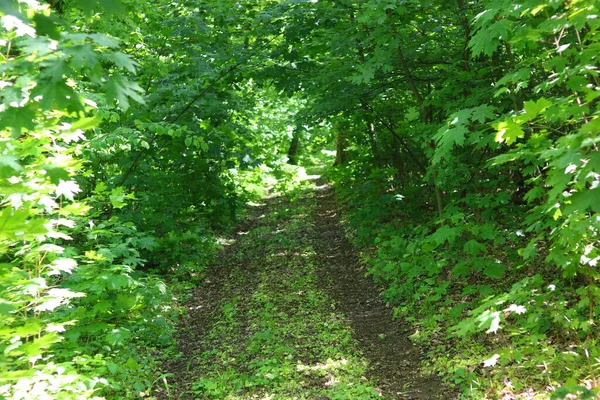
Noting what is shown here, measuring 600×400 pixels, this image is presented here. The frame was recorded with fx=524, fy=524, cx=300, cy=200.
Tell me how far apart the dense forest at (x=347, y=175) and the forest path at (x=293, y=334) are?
5.0 inches

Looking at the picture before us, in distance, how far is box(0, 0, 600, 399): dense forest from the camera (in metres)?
3.45

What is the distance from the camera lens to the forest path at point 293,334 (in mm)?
5574

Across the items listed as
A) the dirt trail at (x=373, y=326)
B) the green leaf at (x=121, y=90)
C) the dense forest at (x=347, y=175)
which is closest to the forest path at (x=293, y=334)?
the dirt trail at (x=373, y=326)

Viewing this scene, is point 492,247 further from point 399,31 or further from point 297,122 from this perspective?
point 297,122

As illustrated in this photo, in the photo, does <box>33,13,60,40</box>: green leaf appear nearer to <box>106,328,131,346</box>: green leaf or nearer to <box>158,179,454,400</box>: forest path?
<box>106,328,131,346</box>: green leaf

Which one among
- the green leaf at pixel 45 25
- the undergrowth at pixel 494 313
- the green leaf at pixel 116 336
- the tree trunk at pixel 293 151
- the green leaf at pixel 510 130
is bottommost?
the tree trunk at pixel 293 151

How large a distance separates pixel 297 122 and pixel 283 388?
5309mm

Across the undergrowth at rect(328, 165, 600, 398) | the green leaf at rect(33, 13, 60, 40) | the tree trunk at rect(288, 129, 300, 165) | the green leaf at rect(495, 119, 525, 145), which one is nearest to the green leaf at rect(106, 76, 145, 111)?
the green leaf at rect(33, 13, 60, 40)

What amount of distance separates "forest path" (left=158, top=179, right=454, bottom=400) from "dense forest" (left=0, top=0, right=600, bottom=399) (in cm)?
13

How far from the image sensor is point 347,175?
46.1 feet

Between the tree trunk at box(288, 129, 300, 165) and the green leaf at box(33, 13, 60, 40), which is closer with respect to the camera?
the green leaf at box(33, 13, 60, 40)

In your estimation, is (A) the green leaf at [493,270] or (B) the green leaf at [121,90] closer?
(B) the green leaf at [121,90]

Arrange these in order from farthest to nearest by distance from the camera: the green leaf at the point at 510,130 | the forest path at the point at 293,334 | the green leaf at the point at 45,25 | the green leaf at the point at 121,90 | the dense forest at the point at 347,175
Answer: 1. the forest path at the point at 293,334
2. the green leaf at the point at 510,130
3. the dense forest at the point at 347,175
4. the green leaf at the point at 121,90
5. the green leaf at the point at 45,25

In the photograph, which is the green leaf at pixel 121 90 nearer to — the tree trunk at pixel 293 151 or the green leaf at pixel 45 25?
the green leaf at pixel 45 25
